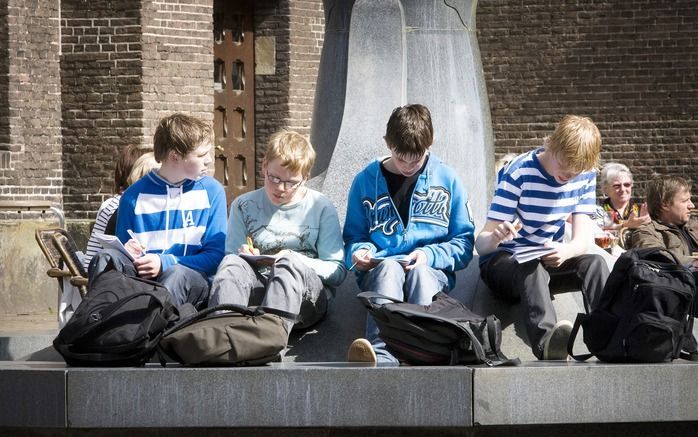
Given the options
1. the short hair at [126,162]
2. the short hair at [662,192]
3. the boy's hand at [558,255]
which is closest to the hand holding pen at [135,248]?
the short hair at [126,162]

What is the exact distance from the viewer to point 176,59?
603 inches

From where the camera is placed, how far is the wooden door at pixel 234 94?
55.0 feet

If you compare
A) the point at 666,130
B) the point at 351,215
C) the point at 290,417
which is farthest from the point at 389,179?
the point at 666,130

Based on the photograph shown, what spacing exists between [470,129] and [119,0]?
8.34 metres

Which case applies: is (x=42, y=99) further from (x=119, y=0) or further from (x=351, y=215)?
(x=351, y=215)

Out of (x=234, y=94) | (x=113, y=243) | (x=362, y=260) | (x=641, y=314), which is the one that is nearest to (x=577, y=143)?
(x=641, y=314)

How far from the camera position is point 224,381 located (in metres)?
5.01

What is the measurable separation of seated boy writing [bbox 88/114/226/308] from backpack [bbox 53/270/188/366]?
677 mm

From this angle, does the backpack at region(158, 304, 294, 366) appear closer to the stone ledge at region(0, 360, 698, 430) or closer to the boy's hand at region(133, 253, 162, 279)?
the stone ledge at region(0, 360, 698, 430)

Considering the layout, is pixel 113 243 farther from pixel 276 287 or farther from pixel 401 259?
pixel 401 259

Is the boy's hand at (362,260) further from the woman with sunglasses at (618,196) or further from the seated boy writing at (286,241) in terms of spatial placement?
the woman with sunglasses at (618,196)

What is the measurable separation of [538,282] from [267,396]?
1536 mm

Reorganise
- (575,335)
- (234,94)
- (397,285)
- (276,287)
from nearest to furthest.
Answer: (575,335) → (276,287) → (397,285) → (234,94)

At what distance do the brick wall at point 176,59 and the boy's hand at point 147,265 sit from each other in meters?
9.38
